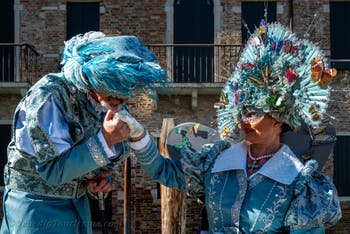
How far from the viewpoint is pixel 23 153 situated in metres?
2.37

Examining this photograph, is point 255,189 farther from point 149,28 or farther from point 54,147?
point 149,28

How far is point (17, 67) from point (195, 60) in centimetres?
354

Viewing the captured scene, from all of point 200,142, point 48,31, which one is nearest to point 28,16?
point 48,31

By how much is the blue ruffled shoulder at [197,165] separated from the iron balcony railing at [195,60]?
901 cm

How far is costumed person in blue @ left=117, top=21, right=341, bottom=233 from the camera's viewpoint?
2648 mm

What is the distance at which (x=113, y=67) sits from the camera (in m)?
2.38

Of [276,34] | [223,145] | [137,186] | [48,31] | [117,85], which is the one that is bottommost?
[137,186]

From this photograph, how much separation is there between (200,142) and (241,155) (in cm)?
90

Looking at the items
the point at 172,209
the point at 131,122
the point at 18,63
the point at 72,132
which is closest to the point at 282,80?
the point at 131,122

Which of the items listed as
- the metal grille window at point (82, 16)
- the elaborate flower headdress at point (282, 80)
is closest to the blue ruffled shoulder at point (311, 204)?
the elaborate flower headdress at point (282, 80)

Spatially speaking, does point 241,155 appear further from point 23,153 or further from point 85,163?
point 23,153

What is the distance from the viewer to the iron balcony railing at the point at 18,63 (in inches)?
469

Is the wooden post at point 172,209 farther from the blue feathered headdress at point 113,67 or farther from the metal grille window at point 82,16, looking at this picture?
the metal grille window at point 82,16

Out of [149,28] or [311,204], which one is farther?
[149,28]
